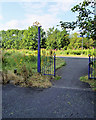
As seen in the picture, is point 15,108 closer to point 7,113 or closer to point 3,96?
point 7,113

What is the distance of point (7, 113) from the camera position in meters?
2.50

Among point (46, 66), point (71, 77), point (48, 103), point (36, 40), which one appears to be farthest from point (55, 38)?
point (48, 103)

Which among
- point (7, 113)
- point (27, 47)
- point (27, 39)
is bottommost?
point (7, 113)

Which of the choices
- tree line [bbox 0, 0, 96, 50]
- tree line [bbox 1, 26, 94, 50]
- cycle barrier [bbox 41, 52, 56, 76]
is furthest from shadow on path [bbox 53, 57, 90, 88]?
tree line [bbox 1, 26, 94, 50]

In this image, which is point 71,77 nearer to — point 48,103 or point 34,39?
point 48,103

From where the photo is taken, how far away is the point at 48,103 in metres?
2.92

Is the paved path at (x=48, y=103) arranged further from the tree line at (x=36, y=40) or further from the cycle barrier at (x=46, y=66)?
the tree line at (x=36, y=40)

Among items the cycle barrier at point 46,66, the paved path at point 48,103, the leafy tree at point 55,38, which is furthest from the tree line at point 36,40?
the paved path at point 48,103

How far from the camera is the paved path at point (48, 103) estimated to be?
245cm

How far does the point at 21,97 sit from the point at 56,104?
3.26 feet

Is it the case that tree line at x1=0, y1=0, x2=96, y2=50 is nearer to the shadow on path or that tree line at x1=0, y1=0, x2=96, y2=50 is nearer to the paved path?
the shadow on path

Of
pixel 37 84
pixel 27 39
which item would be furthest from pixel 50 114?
pixel 27 39

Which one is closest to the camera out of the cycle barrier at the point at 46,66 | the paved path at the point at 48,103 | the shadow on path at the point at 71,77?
the paved path at the point at 48,103

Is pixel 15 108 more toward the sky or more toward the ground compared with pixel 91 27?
more toward the ground
